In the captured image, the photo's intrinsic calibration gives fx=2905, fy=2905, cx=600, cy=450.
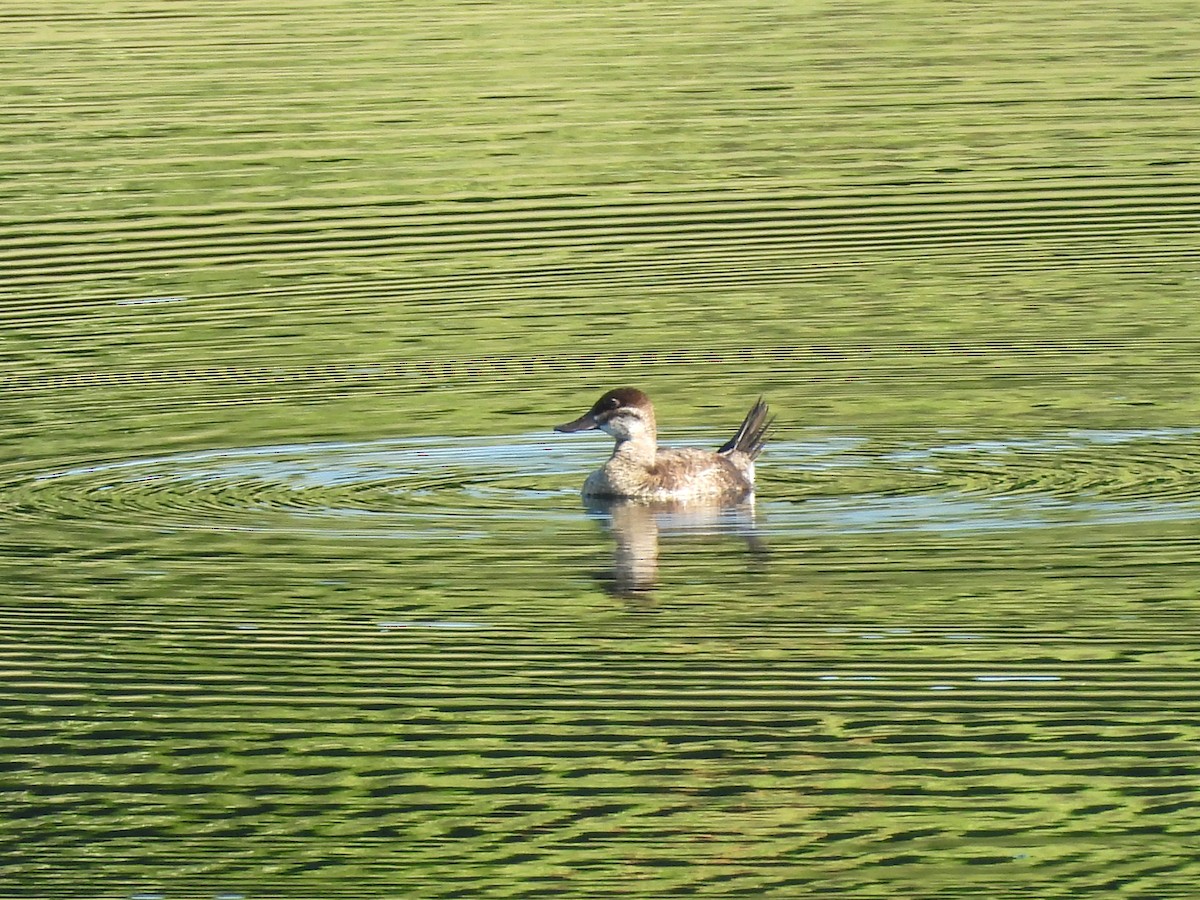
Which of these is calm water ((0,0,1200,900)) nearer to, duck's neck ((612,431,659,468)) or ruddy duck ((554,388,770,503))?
ruddy duck ((554,388,770,503))

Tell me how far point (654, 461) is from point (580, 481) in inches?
27.4

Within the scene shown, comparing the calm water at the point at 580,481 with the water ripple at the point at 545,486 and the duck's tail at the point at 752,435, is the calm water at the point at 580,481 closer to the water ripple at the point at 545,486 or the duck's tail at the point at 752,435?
the water ripple at the point at 545,486

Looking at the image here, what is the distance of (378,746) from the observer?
38.1 feet

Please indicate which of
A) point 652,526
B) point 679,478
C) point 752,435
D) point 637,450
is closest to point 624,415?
point 637,450

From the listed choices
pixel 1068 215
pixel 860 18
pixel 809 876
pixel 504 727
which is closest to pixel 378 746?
pixel 504 727

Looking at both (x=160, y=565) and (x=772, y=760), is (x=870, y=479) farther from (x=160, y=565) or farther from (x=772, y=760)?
(x=772, y=760)

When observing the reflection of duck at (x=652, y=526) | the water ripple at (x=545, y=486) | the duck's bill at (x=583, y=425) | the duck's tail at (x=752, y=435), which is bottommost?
the reflection of duck at (x=652, y=526)

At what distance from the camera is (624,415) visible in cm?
1692

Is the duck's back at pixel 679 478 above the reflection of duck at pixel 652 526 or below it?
above

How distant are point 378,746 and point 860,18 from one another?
1170 inches

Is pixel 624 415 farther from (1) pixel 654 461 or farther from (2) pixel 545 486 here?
(2) pixel 545 486

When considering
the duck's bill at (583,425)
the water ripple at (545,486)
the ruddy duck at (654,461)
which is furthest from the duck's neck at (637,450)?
the water ripple at (545,486)

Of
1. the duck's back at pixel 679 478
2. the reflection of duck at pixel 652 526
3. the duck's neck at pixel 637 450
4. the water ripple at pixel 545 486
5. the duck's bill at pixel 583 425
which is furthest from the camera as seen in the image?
the duck's bill at pixel 583 425

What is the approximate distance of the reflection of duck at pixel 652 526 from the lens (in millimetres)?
14641
